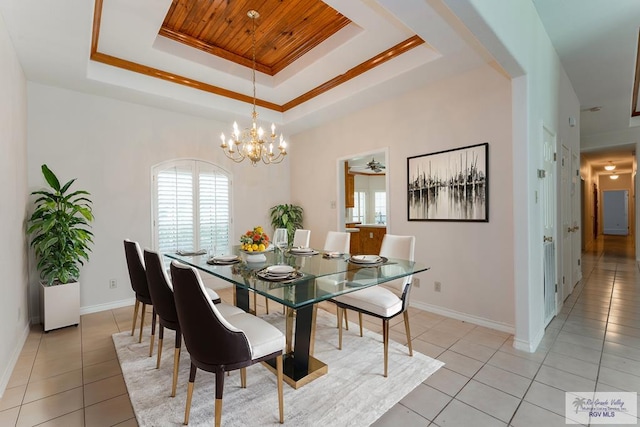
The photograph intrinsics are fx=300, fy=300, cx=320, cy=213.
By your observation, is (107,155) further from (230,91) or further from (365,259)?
(365,259)

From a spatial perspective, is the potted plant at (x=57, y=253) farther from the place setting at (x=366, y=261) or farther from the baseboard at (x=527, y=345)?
the baseboard at (x=527, y=345)

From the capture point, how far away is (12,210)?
2633 millimetres

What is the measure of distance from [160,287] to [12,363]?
1.57 m

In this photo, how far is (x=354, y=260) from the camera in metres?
2.67

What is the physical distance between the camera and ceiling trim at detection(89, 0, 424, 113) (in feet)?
10.3

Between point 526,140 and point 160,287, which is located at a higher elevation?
point 526,140

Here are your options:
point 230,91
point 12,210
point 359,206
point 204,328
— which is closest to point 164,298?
point 204,328

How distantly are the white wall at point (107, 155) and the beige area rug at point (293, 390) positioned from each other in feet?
5.18

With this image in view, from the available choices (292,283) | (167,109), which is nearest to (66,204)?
(167,109)

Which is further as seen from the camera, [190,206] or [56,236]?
[190,206]

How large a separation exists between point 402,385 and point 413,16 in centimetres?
289

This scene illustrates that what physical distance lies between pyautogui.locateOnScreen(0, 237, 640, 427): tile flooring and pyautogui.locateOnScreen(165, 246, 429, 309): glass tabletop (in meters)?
0.82

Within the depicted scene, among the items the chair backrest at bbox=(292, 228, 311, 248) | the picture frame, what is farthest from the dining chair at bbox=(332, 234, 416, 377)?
the chair backrest at bbox=(292, 228, 311, 248)

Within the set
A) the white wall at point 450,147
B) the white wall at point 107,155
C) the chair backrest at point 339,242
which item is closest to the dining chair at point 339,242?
the chair backrest at point 339,242
